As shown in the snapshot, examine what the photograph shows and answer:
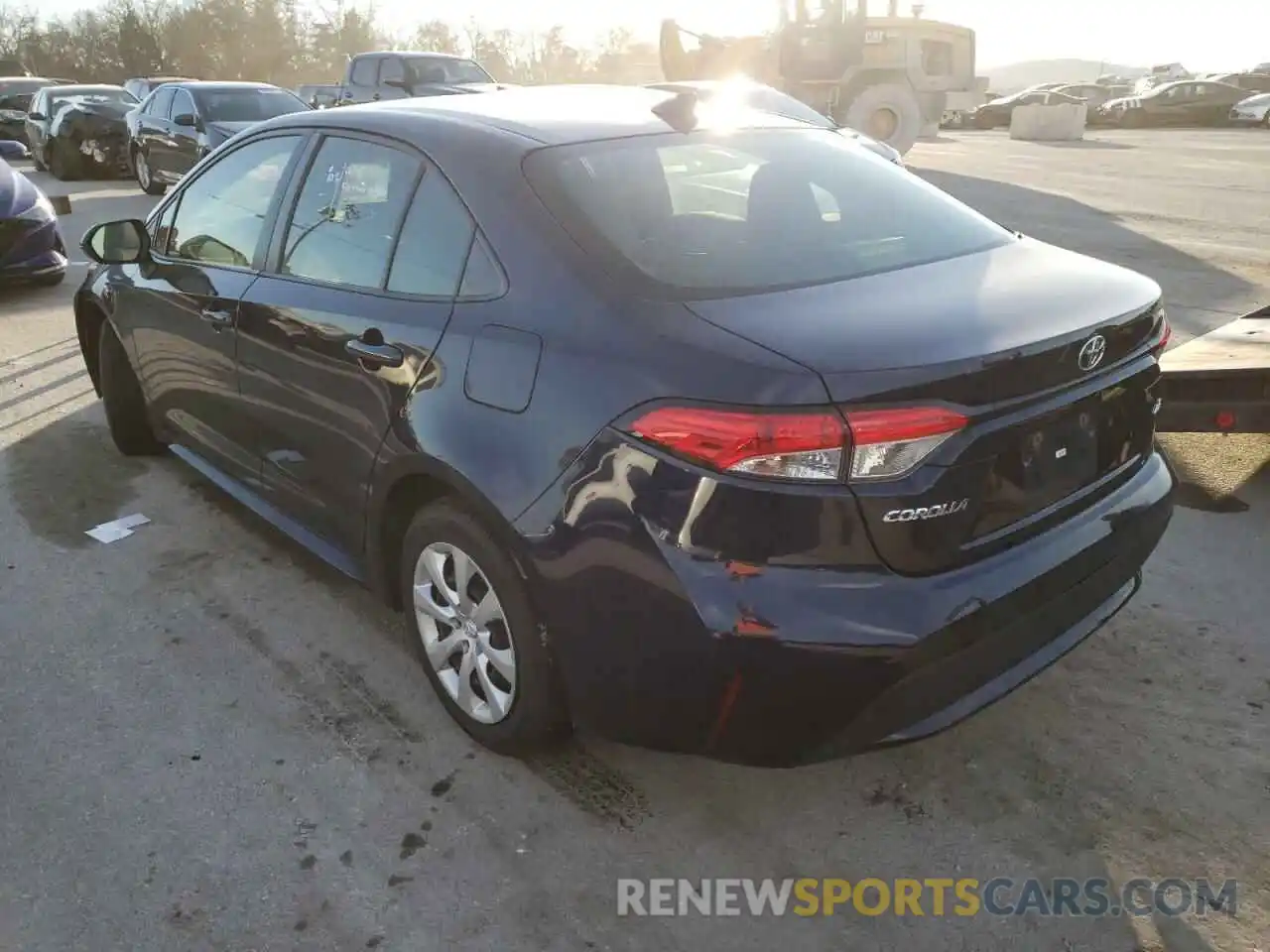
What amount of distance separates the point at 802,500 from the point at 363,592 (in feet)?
7.32

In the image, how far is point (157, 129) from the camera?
1450cm

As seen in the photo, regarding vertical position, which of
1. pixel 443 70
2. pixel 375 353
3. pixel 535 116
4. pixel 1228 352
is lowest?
pixel 1228 352

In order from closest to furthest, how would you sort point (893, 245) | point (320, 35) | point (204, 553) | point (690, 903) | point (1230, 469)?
point (690, 903) → point (893, 245) → point (204, 553) → point (1230, 469) → point (320, 35)

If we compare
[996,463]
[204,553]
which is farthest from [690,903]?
[204,553]

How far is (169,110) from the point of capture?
14242 millimetres

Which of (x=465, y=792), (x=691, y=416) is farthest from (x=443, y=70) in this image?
(x=691, y=416)

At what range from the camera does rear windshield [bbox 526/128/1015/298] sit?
2.54 meters

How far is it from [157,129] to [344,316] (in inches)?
534

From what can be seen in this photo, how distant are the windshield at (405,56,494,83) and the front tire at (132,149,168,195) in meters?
4.05

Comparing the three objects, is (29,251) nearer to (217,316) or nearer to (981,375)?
(217,316)

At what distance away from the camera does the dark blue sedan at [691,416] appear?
2.11 m

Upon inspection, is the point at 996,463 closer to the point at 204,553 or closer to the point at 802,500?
the point at 802,500

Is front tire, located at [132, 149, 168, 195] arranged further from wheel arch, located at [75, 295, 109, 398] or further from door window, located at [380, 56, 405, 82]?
wheel arch, located at [75, 295, 109, 398]

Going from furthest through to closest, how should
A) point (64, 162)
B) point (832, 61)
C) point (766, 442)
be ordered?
1. point (832, 61)
2. point (64, 162)
3. point (766, 442)
